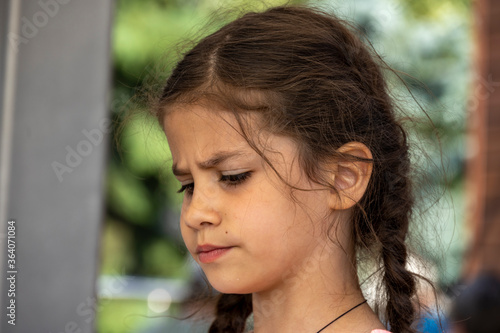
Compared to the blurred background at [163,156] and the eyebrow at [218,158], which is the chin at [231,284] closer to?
the eyebrow at [218,158]

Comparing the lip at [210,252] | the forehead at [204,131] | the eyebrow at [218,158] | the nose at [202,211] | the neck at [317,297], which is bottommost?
the neck at [317,297]

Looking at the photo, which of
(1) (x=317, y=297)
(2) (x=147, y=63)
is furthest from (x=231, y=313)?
(2) (x=147, y=63)

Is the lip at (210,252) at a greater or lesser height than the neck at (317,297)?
greater

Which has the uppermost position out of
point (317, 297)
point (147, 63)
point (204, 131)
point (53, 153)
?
point (147, 63)

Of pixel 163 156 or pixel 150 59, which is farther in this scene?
pixel 150 59

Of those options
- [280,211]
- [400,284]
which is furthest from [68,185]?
[400,284]

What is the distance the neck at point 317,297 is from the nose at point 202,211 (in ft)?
0.70

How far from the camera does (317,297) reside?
55.2 inches

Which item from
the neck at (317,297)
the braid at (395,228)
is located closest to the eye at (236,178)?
the neck at (317,297)

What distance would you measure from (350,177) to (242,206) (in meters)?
0.26

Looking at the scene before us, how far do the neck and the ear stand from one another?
0.11 metres

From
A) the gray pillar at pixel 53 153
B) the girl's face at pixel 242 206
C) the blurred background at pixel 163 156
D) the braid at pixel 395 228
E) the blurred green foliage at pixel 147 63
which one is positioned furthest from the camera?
the blurred green foliage at pixel 147 63

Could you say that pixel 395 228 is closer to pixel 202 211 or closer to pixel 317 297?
pixel 317 297

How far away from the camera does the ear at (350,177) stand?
4.54 feet
